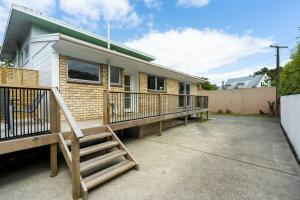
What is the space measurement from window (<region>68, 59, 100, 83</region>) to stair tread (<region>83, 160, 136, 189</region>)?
139 inches

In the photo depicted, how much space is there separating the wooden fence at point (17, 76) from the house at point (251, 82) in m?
35.1

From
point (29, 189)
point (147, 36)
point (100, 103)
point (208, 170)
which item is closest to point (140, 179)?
point (208, 170)

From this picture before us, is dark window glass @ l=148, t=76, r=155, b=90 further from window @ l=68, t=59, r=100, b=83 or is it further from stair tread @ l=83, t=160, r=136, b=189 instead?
stair tread @ l=83, t=160, r=136, b=189

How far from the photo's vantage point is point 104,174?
310 centimetres

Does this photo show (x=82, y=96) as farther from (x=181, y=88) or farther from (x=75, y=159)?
(x=181, y=88)

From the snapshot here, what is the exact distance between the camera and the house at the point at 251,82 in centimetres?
3142

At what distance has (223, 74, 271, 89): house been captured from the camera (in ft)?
103

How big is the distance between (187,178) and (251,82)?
117ft

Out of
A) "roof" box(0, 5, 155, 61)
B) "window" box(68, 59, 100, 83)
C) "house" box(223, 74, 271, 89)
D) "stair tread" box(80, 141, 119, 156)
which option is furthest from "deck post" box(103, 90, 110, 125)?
"house" box(223, 74, 271, 89)

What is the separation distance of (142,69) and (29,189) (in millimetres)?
6308

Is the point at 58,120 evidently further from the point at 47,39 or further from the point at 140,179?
the point at 47,39

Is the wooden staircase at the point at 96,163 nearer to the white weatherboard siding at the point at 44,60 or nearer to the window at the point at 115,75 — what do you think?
the white weatherboard siding at the point at 44,60

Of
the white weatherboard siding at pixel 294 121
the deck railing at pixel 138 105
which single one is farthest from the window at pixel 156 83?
the white weatherboard siding at pixel 294 121

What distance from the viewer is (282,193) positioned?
2.77m
